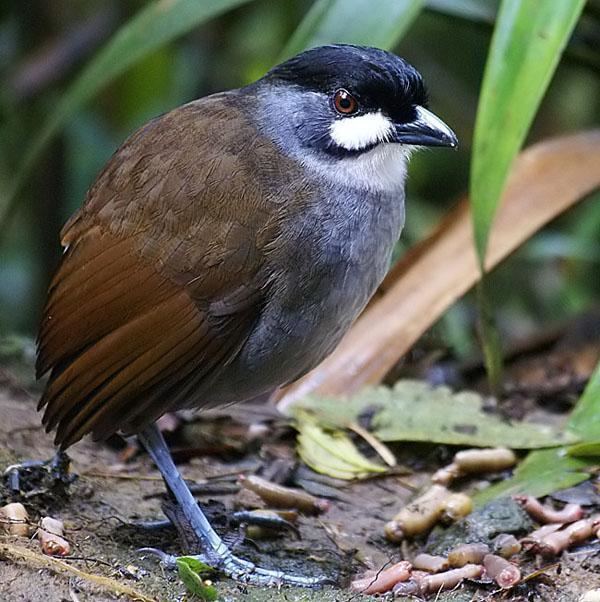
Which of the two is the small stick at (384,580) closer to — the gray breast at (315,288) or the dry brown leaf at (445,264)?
the gray breast at (315,288)

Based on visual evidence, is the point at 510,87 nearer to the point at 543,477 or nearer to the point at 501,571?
the point at 543,477

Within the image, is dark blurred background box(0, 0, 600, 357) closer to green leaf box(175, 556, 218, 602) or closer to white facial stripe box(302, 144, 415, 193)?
white facial stripe box(302, 144, 415, 193)

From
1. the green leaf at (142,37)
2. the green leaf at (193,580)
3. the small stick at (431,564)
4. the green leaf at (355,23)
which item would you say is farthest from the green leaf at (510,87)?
the green leaf at (193,580)

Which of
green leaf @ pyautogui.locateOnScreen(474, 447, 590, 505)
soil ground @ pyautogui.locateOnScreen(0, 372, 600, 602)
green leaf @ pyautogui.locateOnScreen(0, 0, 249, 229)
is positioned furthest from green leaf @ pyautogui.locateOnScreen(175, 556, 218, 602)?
green leaf @ pyautogui.locateOnScreen(0, 0, 249, 229)

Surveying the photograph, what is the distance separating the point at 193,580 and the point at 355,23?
2.30 metres

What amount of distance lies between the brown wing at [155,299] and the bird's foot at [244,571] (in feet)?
1.28

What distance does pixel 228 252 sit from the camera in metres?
3.22

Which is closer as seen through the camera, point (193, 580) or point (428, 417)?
point (193, 580)

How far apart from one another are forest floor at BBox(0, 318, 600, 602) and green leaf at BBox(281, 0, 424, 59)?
→ 4.70 feet

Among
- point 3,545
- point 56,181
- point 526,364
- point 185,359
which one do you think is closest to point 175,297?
point 185,359

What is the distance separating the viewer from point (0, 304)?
673 centimetres

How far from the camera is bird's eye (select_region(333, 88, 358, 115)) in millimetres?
3420

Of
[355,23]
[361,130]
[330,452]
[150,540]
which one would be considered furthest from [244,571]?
[355,23]

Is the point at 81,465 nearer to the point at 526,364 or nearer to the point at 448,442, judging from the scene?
the point at 448,442
